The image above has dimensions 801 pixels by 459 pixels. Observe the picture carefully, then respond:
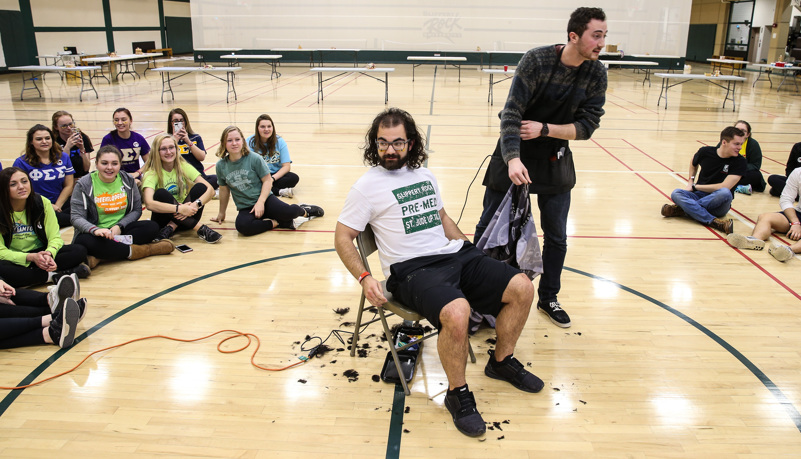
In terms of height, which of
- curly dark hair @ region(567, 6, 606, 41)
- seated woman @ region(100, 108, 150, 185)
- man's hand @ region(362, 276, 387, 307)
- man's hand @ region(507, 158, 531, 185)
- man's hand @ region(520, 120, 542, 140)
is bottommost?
man's hand @ region(362, 276, 387, 307)

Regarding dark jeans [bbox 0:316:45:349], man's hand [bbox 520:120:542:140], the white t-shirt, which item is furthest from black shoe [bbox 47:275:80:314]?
man's hand [bbox 520:120:542:140]

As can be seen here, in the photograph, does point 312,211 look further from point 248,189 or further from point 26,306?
point 26,306

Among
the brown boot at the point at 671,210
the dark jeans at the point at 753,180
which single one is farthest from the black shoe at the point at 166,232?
the dark jeans at the point at 753,180

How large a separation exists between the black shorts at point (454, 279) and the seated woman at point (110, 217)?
2788 mm

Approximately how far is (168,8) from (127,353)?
31085 mm

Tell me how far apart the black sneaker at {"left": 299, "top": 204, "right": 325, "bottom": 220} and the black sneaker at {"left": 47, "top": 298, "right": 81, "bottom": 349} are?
8.68 ft

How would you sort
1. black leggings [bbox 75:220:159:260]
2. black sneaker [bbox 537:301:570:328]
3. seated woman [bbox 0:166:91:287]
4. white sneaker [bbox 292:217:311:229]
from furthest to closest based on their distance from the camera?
white sneaker [bbox 292:217:311:229], black leggings [bbox 75:220:159:260], seated woman [bbox 0:166:91:287], black sneaker [bbox 537:301:570:328]

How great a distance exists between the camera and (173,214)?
5.23m

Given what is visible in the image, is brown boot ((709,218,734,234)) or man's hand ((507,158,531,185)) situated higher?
man's hand ((507,158,531,185))

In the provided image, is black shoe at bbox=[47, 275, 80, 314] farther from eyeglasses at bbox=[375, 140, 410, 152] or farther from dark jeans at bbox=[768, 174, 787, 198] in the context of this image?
dark jeans at bbox=[768, 174, 787, 198]

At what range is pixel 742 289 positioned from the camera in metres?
4.28

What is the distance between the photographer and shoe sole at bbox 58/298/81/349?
11.1 ft

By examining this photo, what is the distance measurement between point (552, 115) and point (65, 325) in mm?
3087

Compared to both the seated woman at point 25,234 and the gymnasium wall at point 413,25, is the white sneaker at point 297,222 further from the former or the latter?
the gymnasium wall at point 413,25
